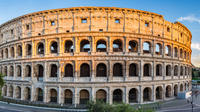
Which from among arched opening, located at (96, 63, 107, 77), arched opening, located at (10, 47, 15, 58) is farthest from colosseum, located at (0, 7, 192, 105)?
arched opening, located at (10, 47, 15, 58)

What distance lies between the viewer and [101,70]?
24656 millimetres

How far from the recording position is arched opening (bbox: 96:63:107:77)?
80.7 feet

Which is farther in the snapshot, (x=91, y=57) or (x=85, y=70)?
(x=85, y=70)

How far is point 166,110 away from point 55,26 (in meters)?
25.3

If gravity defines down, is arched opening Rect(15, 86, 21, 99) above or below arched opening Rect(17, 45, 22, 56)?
below

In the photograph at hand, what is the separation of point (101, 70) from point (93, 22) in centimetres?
953

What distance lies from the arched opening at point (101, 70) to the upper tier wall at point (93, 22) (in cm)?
692

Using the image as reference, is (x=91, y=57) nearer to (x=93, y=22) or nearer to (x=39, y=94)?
(x=93, y=22)

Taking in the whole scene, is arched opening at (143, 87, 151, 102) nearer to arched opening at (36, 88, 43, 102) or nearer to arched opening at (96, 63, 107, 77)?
arched opening at (96, 63, 107, 77)

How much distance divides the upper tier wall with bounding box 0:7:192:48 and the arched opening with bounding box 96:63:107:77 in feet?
22.7

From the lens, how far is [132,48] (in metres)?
29.0

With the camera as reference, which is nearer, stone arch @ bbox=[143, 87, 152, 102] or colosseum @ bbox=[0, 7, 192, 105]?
colosseum @ bbox=[0, 7, 192, 105]

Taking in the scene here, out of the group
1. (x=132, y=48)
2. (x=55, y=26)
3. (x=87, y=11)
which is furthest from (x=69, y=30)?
(x=132, y=48)

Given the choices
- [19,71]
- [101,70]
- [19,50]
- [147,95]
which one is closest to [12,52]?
[19,50]
